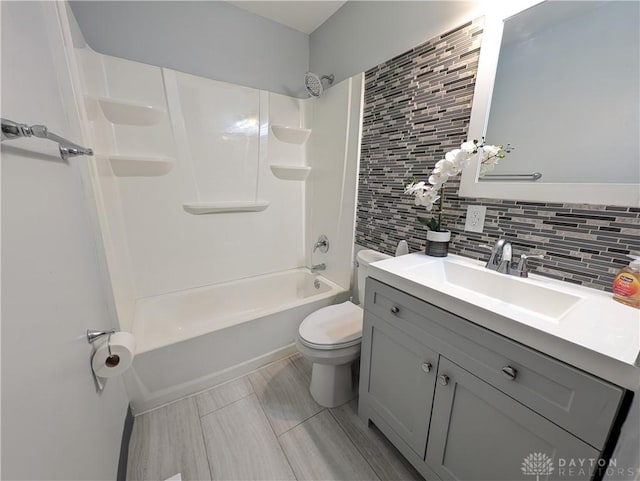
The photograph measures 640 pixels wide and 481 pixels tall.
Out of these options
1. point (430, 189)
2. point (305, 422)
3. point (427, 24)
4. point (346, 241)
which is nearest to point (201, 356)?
point (305, 422)

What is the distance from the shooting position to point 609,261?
84cm

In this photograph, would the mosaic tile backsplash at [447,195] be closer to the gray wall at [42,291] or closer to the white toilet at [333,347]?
the white toilet at [333,347]

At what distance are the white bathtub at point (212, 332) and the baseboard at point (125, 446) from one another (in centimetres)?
8

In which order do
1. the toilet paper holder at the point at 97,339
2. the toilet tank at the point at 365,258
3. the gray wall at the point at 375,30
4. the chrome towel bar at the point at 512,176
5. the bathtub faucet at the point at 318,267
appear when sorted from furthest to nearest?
the bathtub faucet at the point at 318,267 < the toilet tank at the point at 365,258 < the gray wall at the point at 375,30 < the chrome towel bar at the point at 512,176 < the toilet paper holder at the point at 97,339

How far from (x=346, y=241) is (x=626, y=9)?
158 centimetres

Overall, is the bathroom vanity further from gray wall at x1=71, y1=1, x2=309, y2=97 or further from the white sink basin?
gray wall at x1=71, y1=1, x2=309, y2=97

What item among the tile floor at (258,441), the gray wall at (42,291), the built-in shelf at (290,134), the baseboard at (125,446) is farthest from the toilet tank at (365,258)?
the baseboard at (125,446)

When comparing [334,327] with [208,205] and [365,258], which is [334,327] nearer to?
[365,258]

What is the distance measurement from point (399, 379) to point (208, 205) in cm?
172

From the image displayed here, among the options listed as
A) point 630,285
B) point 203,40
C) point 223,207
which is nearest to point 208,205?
point 223,207

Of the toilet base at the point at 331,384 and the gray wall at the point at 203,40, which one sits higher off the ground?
the gray wall at the point at 203,40

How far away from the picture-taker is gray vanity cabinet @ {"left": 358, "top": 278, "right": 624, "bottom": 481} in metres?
0.57

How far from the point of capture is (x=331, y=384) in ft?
4.56

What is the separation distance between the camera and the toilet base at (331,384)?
1.39 meters
